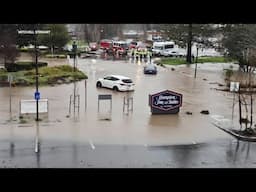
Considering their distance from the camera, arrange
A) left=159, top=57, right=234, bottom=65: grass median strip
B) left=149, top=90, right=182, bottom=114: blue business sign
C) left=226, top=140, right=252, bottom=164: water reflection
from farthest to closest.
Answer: left=159, top=57, right=234, bottom=65: grass median strip → left=149, top=90, right=182, bottom=114: blue business sign → left=226, top=140, right=252, bottom=164: water reflection

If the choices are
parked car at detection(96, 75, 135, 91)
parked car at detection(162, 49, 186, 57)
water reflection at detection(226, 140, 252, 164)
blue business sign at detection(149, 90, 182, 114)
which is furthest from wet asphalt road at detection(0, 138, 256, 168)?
parked car at detection(162, 49, 186, 57)

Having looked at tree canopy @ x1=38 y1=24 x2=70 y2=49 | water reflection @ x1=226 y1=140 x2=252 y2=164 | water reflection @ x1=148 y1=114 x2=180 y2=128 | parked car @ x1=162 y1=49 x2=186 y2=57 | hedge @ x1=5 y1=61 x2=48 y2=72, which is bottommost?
water reflection @ x1=226 y1=140 x2=252 y2=164

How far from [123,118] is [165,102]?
1102mm

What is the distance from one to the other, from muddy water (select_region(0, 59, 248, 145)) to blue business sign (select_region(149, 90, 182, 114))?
195 millimetres

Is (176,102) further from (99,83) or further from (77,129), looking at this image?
(99,83)

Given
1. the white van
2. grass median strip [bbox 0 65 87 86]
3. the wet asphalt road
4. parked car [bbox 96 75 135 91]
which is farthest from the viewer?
the white van

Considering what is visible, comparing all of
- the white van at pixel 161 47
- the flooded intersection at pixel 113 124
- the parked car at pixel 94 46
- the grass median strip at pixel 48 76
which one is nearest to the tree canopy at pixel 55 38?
the parked car at pixel 94 46

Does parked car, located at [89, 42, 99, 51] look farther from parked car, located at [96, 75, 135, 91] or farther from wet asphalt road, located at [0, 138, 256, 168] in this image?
wet asphalt road, located at [0, 138, 256, 168]

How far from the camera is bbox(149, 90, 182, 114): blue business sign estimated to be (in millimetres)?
10109

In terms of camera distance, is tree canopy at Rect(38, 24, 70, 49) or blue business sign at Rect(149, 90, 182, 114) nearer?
blue business sign at Rect(149, 90, 182, 114)
